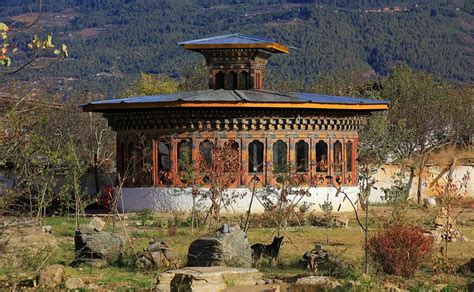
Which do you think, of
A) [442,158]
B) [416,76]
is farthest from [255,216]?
[416,76]

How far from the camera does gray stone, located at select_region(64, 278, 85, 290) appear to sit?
902 inches

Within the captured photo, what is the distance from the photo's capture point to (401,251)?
24.2 meters

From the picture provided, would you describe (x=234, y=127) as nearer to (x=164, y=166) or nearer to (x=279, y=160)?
(x=164, y=166)

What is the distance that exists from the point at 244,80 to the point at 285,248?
597 inches

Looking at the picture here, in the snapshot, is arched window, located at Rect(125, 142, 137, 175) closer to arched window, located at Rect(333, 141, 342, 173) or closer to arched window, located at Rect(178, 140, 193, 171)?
arched window, located at Rect(178, 140, 193, 171)

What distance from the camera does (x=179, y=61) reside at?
193500mm

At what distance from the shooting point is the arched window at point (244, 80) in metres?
43.9

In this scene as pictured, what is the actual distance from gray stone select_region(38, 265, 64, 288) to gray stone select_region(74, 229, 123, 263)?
2939 millimetres

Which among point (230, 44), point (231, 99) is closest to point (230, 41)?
point (230, 44)

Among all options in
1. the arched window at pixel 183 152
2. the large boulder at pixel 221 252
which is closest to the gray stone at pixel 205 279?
the large boulder at pixel 221 252

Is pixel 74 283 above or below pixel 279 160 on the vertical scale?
above

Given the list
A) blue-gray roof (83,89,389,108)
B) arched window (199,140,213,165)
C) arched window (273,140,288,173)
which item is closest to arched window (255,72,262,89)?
blue-gray roof (83,89,389,108)

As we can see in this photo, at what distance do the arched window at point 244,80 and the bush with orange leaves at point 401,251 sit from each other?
1962cm

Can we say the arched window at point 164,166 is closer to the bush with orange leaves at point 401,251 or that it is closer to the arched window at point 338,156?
the arched window at point 338,156
